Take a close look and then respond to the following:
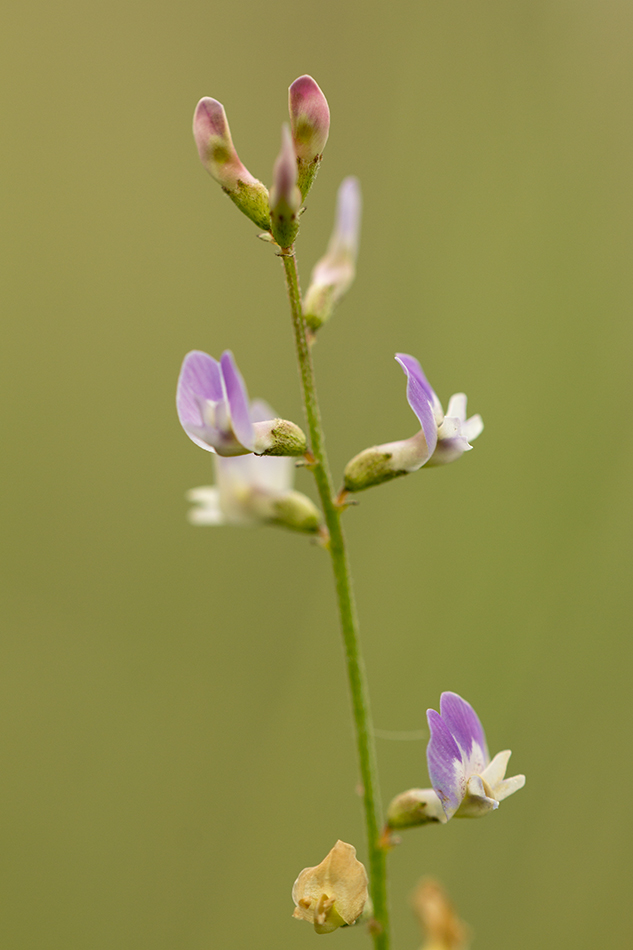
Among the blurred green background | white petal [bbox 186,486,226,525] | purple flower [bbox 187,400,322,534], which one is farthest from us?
the blurred green background

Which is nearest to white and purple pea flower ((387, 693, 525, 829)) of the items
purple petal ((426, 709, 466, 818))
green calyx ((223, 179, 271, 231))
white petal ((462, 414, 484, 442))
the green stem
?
purple petal ((426, 709, 466, 818))

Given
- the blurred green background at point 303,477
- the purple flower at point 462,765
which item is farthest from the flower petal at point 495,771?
the blurred green background at point 303,477

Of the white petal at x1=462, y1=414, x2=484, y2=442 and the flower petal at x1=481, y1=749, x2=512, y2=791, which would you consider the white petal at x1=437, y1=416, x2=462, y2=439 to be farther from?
the flower petal at x1=481, y1=749, x2=512, y2=791

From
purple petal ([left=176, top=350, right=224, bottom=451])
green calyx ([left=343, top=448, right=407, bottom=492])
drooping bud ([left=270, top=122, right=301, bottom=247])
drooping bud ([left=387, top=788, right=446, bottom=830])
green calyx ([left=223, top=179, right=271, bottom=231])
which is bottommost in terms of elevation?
drooping bud ([left=387, top=788, right=446, bottom=830])

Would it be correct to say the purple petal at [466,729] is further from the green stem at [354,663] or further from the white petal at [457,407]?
the white petal at [457,407]

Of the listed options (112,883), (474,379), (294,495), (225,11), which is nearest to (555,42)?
(474,379)

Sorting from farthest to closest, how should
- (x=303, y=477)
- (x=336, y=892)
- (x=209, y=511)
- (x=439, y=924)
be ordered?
(x=303, y=477) → (x=209, y=511) → (x=439, y=924) → (x=336, y=892)

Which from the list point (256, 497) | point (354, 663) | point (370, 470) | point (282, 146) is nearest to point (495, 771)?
point (354, 663)

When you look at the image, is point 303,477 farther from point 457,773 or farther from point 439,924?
point 457,773
